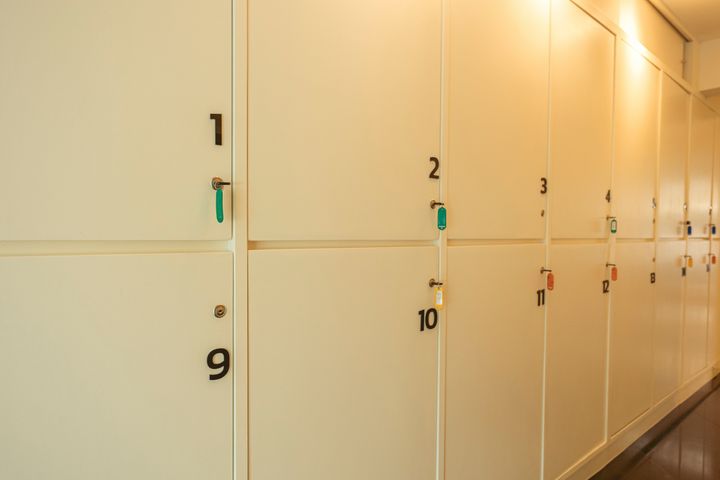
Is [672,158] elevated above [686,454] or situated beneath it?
elevated above

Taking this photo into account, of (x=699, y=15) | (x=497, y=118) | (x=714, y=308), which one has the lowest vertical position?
(x=714, y=308)

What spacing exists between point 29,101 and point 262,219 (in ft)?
1.50

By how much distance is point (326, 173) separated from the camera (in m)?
1.03

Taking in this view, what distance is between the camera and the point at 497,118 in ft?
4.91

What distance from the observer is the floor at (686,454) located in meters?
2.14

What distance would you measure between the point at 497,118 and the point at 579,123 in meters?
0.68

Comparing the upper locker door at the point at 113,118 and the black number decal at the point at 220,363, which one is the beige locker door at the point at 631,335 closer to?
the black number decal at the point at 220,363

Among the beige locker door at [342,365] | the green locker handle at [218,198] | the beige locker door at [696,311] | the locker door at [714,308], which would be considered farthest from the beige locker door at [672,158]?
the green locker handle at [218,198]

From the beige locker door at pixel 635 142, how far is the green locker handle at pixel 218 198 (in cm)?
212

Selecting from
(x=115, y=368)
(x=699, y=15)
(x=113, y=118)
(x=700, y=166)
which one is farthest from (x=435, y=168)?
(x=700, y=166)

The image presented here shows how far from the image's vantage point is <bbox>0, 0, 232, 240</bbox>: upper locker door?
0.67 metres

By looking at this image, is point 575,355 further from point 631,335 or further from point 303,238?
point 303,238

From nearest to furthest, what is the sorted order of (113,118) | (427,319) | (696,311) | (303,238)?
(113,118) → (303,238) → (427,319) → (696,311)

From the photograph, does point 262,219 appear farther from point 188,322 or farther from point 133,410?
point 133,410
